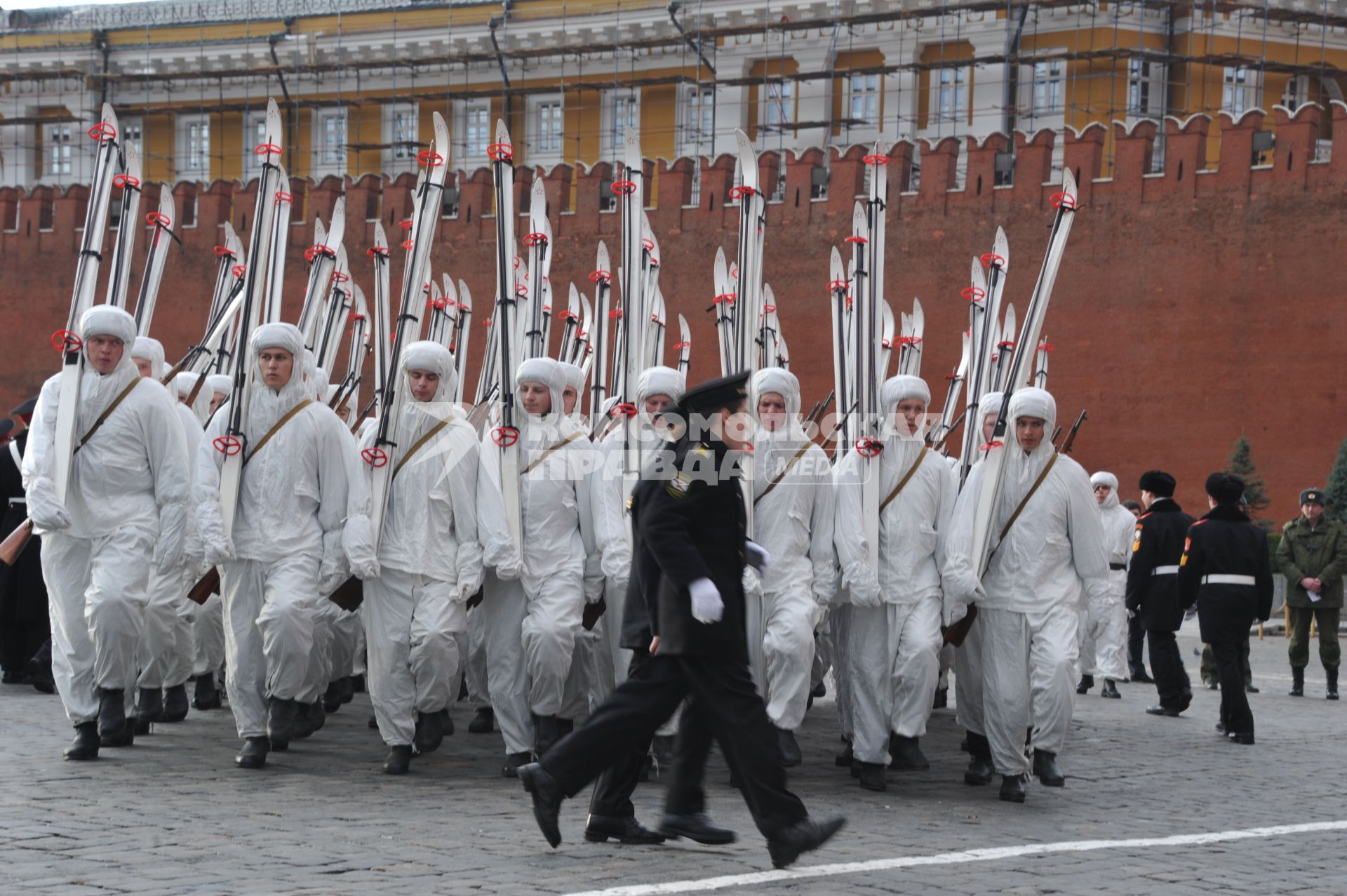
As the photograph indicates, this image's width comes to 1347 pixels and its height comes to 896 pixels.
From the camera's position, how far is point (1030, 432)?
9.16 metres

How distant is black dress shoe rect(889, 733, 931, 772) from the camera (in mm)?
9320

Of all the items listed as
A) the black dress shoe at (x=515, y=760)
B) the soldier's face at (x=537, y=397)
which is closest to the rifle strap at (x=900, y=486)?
the soldier's face at (x=537, y=397)

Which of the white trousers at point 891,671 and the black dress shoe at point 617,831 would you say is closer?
the black dress shoe at point 617,831

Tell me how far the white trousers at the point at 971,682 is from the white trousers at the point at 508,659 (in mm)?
2119

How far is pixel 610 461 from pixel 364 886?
3.56 meters

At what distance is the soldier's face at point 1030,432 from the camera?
9164 mm

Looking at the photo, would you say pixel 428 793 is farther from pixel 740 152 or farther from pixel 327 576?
pixel 740 152

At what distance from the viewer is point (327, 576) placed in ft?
29.1

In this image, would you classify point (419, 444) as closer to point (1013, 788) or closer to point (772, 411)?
point (772, 411)

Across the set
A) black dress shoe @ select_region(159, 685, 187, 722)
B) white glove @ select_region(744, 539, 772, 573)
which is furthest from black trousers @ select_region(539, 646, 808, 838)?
black dress shoe @ select_region(159, 685, 187, 722)

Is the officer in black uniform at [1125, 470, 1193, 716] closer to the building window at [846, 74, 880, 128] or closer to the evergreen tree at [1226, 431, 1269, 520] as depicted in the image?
the evergreen tree at [1226, 431, 1269, 520]

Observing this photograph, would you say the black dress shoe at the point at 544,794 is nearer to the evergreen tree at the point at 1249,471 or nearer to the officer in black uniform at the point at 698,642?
the officer in black uniform at the point at 698,642

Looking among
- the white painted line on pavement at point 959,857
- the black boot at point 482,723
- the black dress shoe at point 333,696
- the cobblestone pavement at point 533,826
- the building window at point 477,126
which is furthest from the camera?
the building window at point 477,126

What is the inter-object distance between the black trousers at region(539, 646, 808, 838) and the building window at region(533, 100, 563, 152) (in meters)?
38.6
